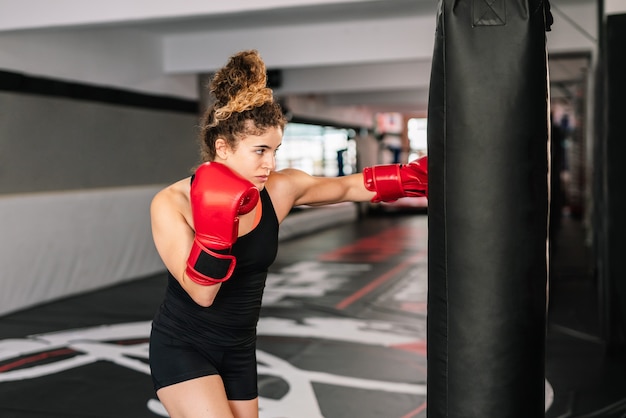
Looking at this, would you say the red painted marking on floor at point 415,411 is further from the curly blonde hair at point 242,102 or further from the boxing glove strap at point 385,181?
the curly blonde hair at point 242,102

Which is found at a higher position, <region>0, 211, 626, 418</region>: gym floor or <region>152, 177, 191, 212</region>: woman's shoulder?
<region>152, 177, 191, 212</region>: woman's shoulder

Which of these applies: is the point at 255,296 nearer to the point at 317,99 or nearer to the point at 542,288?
the point at 542,288

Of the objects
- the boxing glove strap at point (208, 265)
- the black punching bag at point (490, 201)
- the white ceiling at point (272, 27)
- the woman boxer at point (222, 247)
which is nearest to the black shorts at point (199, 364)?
the woman boxer at point (222, 247)

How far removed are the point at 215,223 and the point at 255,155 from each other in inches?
8.3

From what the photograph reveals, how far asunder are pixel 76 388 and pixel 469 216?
108 inches

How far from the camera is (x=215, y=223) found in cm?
171

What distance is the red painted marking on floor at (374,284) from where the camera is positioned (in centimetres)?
589

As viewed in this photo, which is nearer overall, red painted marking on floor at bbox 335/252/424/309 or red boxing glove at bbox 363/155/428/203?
red boxing glove at bbox 363/155/428/203

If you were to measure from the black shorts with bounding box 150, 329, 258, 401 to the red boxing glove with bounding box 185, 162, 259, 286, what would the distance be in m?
0.27

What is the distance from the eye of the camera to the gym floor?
3371mm

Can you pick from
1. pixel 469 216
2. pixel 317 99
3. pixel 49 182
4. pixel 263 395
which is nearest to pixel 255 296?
pixel 469 216

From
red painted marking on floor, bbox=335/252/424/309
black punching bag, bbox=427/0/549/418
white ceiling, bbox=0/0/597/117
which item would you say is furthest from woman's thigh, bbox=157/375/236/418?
red painted marking on floor, bbox=335/252/424/309

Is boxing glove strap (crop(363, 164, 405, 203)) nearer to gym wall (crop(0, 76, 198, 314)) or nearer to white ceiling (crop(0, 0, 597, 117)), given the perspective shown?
white ceiling (crop(0, 0, 597, 117))

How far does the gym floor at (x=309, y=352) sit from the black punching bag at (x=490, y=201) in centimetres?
165
